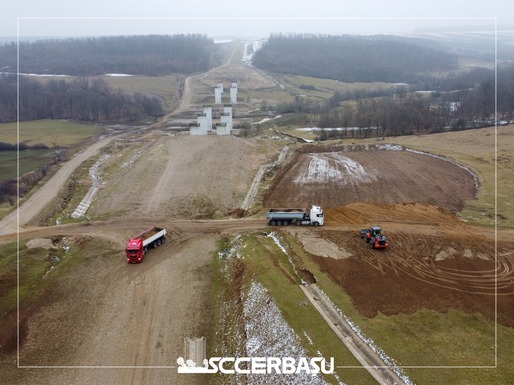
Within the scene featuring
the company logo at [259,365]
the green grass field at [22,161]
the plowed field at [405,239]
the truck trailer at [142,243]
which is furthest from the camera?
the green grass field at [22,161]

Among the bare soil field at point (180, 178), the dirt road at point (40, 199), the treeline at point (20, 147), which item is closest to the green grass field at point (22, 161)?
the treeline at point (20, 147)

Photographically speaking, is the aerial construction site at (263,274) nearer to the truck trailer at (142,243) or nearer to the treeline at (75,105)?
the truck trailer at (142,243)

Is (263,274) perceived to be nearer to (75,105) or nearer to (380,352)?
(380,352)

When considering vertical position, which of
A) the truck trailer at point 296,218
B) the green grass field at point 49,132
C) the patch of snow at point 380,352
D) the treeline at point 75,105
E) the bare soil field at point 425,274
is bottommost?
the patch of snow at point 380,352

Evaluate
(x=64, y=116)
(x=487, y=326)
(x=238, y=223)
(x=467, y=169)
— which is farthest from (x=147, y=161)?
(x=64, y=116)

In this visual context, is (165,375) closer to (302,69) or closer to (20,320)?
(20,320)

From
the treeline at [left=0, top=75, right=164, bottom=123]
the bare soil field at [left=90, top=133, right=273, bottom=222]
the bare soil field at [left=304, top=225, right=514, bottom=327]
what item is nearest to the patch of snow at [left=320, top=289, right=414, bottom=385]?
the bare soil field at [left=304, top=225, right=514, bottom=327]

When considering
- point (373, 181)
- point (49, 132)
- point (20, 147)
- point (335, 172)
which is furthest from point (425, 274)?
point (49, 132)
